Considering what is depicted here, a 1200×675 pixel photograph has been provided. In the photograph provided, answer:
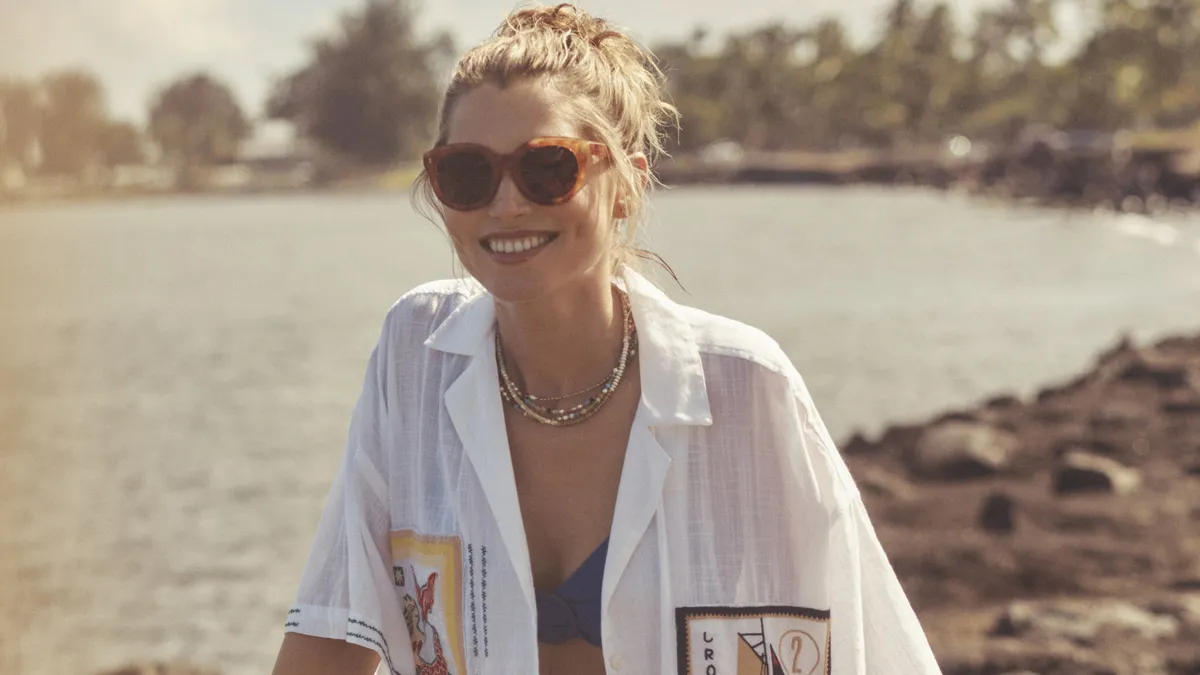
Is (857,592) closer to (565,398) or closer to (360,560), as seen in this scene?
(565,398)

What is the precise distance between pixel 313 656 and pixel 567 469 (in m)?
0.46

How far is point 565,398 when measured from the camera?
7.63 feet

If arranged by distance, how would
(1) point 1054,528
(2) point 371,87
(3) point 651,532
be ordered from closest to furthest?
(3) point 651,532 → (1) point 1054,528 → (2) point 371,87

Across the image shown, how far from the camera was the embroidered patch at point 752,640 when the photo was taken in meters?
2.12

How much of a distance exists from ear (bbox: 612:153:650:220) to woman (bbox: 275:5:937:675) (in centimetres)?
3

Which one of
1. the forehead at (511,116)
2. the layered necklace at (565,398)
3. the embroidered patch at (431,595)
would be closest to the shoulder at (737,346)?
the layered necklace at (565,398)

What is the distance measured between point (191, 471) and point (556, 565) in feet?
86.3

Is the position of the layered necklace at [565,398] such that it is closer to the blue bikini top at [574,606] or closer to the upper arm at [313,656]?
Answer: the blue bikini top at [574,606]

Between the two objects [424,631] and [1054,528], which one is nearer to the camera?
[424,631]

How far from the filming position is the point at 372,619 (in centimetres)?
222

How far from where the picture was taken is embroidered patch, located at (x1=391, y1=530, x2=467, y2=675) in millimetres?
2186

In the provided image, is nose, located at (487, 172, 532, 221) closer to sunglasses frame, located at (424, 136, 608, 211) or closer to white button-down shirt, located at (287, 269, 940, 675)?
sunglasses frame, located at (424, 136, 608, 211)

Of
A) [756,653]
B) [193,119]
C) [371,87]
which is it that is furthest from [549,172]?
[193,119]

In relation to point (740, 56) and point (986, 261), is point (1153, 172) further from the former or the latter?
point (740, 56)
